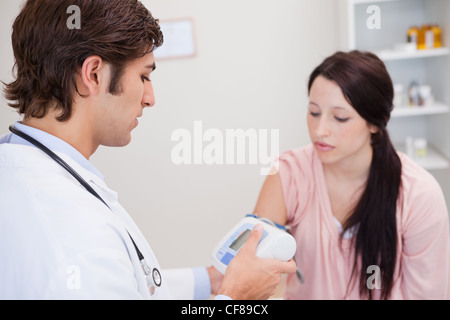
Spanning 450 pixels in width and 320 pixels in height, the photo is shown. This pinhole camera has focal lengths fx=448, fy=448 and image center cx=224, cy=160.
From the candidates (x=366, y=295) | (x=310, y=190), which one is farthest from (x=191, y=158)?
(x=366, y=295)

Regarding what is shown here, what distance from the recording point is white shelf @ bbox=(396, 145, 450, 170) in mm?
2432

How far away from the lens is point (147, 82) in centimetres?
99

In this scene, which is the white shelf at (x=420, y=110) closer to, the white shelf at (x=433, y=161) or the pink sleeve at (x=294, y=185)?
the white shelf at (x=433, y=161)

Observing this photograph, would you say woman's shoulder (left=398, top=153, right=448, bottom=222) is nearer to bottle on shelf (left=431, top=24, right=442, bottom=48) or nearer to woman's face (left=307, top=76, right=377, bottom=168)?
woman's face (left=307, top=76, right=377, bottom=168)

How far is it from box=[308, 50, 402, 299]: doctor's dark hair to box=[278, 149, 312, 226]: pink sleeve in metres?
0.17

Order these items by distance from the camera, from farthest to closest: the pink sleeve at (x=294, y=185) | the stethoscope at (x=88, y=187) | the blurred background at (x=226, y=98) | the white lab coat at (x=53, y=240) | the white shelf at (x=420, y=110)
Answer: the blurred background at (x=226, y=98)
the white shelf at (x=420, y=110)
the pink sleeve at (x=294, y=185)
the stethoscope at (x=88, y=187)
the white lab coat at (x=53, y=240)

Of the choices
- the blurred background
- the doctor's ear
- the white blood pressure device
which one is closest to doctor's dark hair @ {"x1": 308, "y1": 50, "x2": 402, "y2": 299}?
the white blood pressure device

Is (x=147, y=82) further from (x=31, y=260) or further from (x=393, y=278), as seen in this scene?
(x=393, y=278)

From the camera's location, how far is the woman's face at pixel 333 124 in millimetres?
1470

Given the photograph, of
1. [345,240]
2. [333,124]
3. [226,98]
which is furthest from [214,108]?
[345,240]

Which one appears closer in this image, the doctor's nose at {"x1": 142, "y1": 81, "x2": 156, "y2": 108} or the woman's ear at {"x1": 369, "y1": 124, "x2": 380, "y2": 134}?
the doctor's nose at {"x1": 142, "y1": 81, "x2": 156, "y2": 108}

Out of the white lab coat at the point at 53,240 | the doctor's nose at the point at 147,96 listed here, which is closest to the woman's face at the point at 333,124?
the doctor's nose at the point at 147,96

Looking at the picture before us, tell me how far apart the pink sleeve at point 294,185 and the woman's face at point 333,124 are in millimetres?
106

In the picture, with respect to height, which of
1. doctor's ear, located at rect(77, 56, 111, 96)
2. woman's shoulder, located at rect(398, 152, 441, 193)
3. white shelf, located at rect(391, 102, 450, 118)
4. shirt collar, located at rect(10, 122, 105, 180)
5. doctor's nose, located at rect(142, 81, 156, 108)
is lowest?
woman's shoulder, located at rect(398, 152, 441, 193)
